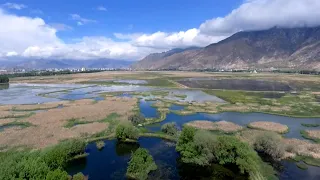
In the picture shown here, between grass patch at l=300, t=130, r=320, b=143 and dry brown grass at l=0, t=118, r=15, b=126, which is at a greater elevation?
dry brown grass at l=0, t=118, r=15, b=126

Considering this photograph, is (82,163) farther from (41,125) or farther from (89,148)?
(41,125)

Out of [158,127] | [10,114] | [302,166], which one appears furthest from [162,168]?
[10,114]

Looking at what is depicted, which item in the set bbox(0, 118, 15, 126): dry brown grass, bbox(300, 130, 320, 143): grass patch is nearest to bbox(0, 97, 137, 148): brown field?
bbox(0, 118, 15, 126): dry brown grass

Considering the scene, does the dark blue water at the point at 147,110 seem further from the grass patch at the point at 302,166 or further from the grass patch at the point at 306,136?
the grass patch at the point at 302,166

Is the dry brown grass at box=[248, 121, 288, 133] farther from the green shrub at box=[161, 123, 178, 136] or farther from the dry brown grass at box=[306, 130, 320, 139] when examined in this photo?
A: the green shrub at box=[161, 123, 178, 136]

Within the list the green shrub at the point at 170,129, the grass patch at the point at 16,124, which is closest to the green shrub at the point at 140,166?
the green shrub at the point at 170,129

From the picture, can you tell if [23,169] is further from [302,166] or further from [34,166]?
[302,166]
